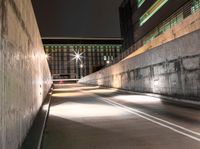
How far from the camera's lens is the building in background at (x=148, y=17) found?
3551 centimetres

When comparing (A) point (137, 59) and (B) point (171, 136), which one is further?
(A) point (137, 59)

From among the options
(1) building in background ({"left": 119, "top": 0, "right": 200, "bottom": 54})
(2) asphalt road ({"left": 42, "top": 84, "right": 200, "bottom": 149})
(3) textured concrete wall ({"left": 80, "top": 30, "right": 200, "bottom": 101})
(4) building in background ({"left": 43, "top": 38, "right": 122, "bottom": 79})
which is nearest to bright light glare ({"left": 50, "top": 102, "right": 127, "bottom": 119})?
(2) asphalt road ({"left": 42, "top": 84, "right": 200, "bottom": 149})

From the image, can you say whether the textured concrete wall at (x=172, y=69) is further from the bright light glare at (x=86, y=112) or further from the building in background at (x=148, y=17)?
the building in background at (x=148, y=17)

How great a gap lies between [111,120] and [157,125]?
88.1 inches

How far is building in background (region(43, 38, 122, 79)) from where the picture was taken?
499ft

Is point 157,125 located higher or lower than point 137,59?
lower

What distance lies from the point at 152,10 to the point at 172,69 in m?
36.0

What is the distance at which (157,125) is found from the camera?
370 inches

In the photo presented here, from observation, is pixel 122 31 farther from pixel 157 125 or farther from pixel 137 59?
pixel 157 125

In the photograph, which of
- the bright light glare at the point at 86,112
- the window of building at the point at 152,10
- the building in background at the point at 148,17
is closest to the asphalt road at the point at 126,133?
the bright light glare at the point at 86,112

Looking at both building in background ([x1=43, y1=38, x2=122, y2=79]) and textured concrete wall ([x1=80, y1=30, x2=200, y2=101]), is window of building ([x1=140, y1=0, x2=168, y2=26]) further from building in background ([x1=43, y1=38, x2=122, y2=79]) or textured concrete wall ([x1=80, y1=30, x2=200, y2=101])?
building in background ([x1=43, y1=38, x2=122, y2=79])

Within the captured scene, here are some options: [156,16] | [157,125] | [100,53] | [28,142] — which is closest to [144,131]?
[157,125]

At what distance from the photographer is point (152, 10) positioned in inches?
2046

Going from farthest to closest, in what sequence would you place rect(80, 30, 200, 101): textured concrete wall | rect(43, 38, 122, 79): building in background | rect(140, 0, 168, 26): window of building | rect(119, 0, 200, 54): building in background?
rect(43, 38, 122, 79): building in background, rect(140, 0, 168, 26): window of building, rect(119, 0, 200, 54): building in background, rect(80, 30, 200, 101): textured concrete wall
